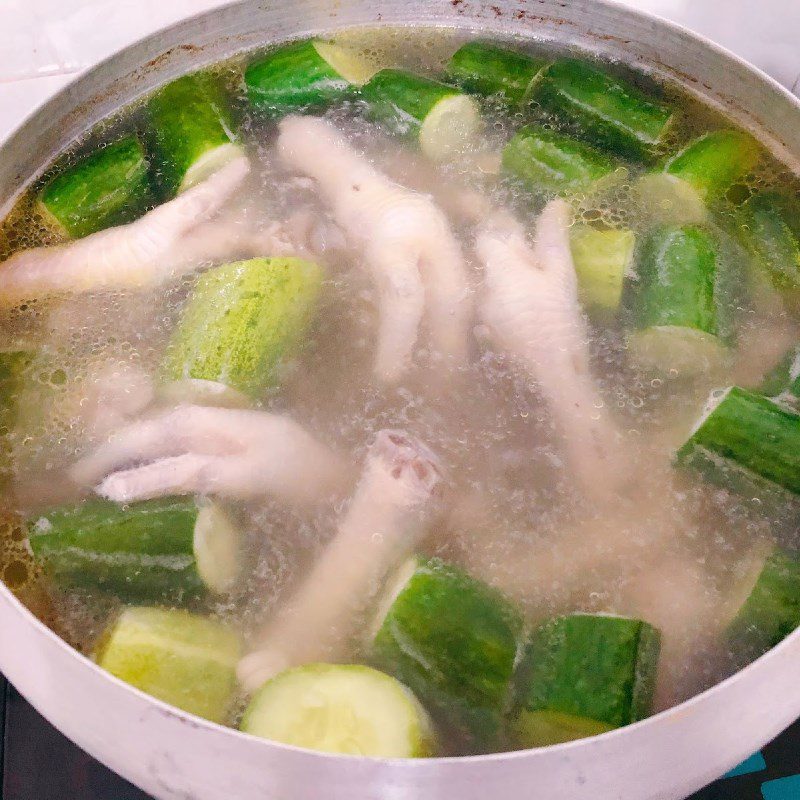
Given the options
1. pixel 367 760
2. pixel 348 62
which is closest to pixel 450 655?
pixel 367 760

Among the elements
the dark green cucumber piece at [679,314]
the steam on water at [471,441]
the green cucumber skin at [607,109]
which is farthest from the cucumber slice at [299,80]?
the dark green cucumber piece at [679,314]

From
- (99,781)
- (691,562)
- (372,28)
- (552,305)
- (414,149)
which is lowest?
(99,781)

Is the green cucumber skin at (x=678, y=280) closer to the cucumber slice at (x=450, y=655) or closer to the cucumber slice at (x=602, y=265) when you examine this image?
the cucumber slice at (x=602, y=265)

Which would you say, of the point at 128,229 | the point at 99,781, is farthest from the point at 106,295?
the point at 99,781

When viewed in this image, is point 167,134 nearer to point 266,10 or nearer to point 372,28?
point 266,10

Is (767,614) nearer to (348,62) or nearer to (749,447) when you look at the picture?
(749,447)

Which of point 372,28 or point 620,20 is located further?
point 372,28

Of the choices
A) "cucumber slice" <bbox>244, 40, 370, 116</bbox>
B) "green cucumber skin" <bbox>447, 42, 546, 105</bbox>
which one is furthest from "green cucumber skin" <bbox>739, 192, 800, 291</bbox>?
"cucumber slice" <bbox>244, 40, 370, 116</bbox>
